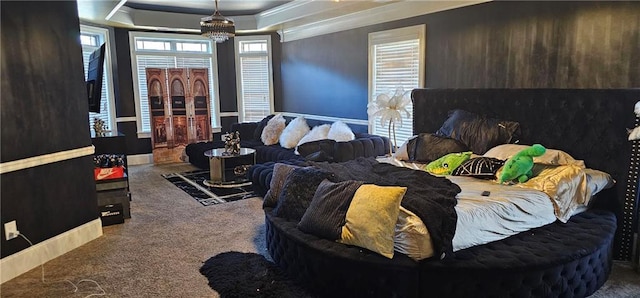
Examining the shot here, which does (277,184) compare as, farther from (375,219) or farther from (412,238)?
(412,238)

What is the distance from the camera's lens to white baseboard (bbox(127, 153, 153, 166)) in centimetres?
770

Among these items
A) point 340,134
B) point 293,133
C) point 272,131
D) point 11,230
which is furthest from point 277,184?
point 272,131

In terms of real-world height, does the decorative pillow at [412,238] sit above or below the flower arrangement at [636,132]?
below

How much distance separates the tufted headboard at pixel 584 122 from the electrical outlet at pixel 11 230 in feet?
14.1

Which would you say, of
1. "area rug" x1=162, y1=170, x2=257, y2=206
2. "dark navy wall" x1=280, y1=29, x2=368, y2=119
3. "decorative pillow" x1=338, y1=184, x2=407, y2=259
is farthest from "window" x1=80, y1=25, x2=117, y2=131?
"decorative pillow" x1=338, y1=184, x2=407, y2=259

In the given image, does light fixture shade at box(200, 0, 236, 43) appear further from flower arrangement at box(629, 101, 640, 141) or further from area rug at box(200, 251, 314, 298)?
flower arrangement at box(629, 101, 640, 141)

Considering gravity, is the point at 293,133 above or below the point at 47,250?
above

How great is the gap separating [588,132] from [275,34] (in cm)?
598

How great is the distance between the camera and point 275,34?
8.10 meters

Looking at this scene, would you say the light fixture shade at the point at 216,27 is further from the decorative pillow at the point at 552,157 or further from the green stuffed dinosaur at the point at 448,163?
the decorative pillow at the point at 552,157

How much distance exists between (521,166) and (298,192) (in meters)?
1.76

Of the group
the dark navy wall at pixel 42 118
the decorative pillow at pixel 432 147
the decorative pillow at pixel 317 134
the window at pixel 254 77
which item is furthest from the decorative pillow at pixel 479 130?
the window at pixel 254 77

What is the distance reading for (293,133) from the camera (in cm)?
653

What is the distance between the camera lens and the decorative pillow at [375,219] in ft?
8.13
